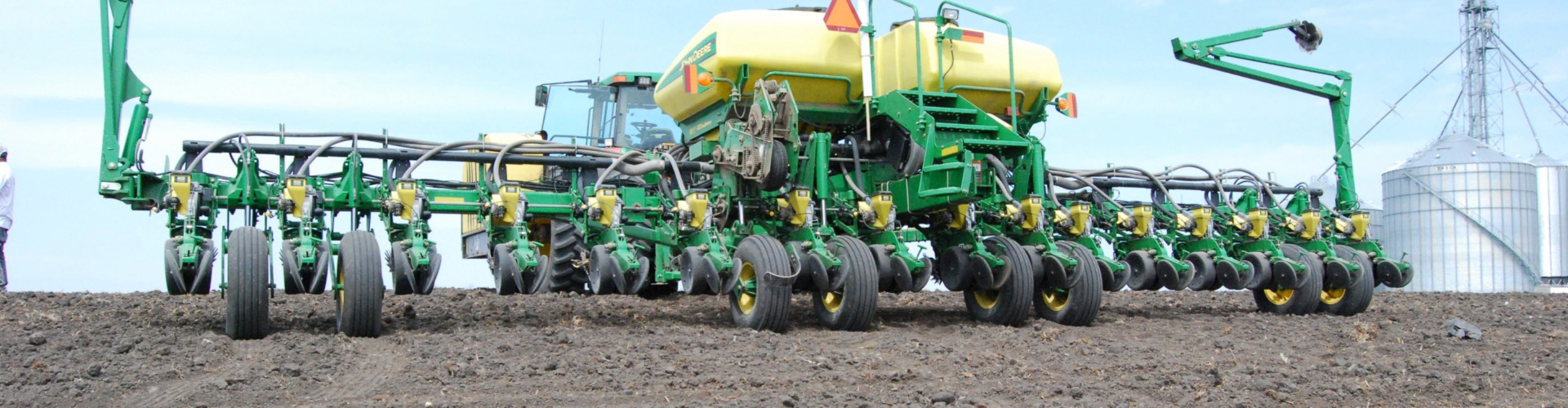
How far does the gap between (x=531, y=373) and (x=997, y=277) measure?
375 centimetres

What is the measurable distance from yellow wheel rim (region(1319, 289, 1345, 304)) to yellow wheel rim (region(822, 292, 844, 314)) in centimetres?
466

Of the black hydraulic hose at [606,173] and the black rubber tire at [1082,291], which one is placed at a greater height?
the black hydraulic hose at [606,173]

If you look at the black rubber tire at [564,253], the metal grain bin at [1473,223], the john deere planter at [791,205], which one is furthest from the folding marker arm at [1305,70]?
the metal grain bin at [1473,223]

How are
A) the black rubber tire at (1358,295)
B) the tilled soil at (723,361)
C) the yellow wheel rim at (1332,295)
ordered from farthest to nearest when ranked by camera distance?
the yellow wheel rim at (1332,295) < the black rubber tire at (1358,295) < the tilled soil at (723,361)

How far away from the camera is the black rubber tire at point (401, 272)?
790cm

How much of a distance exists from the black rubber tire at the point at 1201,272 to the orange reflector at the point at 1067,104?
4.83ft

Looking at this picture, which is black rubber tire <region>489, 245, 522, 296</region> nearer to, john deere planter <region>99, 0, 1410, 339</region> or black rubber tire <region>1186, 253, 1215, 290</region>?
john deere planter <region>99, 0, 1410, 339</region>

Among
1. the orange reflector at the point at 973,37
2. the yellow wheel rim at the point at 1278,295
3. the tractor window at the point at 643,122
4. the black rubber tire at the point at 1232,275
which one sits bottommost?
the yellow wheel rim at the point at 1278,295

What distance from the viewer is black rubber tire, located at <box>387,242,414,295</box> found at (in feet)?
25.9

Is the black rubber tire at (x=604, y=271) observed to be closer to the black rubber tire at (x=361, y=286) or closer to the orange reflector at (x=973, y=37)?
the black rubber tire at (x=361, y=286)

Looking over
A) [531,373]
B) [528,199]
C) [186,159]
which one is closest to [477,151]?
[528,199]

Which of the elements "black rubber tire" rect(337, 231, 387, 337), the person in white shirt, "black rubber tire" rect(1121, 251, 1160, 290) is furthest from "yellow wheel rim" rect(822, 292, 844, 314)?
the person in white shirt

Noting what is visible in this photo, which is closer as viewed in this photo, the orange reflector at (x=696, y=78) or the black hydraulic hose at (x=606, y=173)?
Result: the black hydraulic hose at (x=606, y=173)

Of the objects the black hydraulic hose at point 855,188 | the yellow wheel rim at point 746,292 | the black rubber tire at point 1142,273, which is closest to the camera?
the yellow wheel rim at point 746,292
